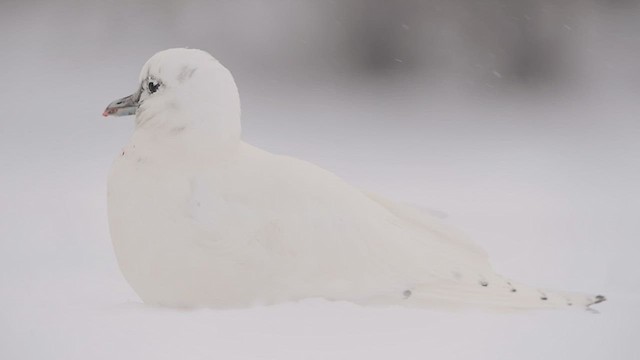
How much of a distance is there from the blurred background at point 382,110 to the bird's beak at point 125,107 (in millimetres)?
120

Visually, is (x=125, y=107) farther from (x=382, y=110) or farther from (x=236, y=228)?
(x=382, y=110)

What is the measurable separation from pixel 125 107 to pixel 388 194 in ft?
0.88

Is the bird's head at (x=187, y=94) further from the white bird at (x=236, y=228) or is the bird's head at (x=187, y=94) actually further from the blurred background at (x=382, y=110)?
the blurred background at (x=382, y=110)

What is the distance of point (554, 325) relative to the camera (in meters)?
0.55

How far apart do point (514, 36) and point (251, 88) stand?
31 cm

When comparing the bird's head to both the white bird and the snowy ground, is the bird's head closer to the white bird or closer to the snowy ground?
the white bird

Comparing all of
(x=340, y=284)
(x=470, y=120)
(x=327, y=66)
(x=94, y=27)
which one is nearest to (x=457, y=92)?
(x=470, y=120)

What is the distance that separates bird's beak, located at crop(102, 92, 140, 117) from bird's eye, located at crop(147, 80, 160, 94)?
0.01 metres

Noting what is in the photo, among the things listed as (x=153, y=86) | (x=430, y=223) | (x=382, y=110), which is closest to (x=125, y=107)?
(x=153, y=86)

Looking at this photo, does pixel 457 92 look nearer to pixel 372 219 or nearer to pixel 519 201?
pixel 519 201

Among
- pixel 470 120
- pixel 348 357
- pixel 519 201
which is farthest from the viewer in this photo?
pixel 470 120

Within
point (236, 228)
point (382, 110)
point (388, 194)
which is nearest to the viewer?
point (236, 228)

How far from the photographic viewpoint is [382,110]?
934mm

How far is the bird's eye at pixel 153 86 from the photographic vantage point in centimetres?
56
